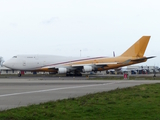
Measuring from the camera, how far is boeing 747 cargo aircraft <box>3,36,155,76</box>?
47.7m

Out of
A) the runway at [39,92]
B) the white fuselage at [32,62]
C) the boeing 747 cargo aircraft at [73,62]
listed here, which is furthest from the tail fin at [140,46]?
the runway at [39,92]

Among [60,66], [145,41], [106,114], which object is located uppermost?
[145,41]

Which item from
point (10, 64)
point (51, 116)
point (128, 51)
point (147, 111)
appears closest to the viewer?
point (51, 116)

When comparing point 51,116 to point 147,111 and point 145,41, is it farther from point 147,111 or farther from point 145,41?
point 145,41

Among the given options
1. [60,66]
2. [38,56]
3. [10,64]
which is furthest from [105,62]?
[10,64]

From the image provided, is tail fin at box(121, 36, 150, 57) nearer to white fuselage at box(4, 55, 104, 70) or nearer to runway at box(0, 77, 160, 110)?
white fuselage at box(4, 55, 104, 70)

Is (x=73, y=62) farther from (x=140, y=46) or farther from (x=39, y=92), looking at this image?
(x=39, y=92)

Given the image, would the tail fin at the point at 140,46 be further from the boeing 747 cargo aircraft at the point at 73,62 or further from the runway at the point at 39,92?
the runway at the point at 39,92

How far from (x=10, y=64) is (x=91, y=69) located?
14.1 m

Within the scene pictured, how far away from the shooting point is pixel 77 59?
50.3 m

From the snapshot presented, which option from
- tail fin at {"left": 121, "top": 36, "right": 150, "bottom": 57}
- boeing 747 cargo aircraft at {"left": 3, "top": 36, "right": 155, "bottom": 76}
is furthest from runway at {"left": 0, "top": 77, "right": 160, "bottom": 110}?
tail fin at {"left": 121, "top": 36, "right": 150, "bottom": 57}

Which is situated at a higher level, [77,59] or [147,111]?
[77,59]

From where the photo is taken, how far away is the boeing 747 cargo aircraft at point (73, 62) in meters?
47.7

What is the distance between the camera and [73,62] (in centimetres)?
4972
